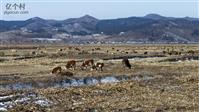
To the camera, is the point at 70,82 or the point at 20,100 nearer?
the point at 20,100

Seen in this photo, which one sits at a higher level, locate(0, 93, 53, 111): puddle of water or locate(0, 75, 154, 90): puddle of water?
locate(0, 93, 53, 111): puddle of water

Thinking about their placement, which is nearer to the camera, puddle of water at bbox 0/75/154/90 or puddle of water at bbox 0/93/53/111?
puddle of water at bbox 0/93/53/111

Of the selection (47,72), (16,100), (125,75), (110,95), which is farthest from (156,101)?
(47,72)

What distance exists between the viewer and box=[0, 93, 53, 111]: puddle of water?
63.4 ft

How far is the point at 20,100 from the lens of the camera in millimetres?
20656

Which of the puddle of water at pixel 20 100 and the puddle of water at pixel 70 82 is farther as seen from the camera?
the puddle of water at pixel 70 82

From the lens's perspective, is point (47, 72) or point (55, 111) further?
point (47, 72)

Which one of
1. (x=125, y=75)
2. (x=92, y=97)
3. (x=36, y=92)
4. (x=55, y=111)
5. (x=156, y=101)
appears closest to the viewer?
(x=55, y=111)

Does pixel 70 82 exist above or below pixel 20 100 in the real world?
below

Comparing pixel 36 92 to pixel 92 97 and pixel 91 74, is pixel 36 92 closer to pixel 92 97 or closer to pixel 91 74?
pixel 92 97

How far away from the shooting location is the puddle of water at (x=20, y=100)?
19312mm

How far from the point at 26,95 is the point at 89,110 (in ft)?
16.7

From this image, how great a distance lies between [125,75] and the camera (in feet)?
115

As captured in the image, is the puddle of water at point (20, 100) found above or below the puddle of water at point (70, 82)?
above
